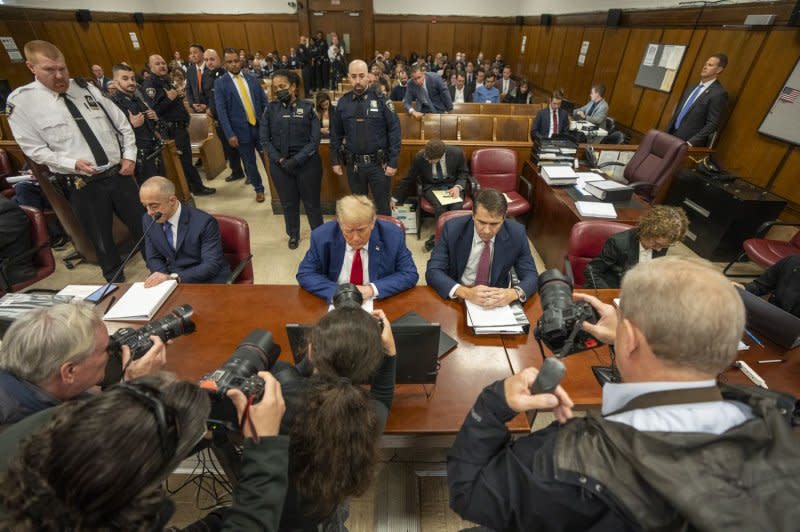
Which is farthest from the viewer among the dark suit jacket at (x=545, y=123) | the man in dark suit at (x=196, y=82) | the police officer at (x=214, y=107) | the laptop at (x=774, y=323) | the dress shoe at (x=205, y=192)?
the man in dark suit at (x=196, y=82)

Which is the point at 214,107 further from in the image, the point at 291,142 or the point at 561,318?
the point at 561,318

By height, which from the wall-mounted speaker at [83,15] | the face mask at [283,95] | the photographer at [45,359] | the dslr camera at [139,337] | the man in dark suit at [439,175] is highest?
the wall-mounted speaker at [83,15]

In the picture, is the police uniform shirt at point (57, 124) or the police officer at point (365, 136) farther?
the police officer at point (365, 136)

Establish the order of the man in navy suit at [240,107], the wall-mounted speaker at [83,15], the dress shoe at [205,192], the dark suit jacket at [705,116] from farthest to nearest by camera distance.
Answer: the wall-mounted speaker at [83,15]
the dress shoe at [205,192]
the man in navy suit at [240,107]
the dark suit jacket at [705,116]

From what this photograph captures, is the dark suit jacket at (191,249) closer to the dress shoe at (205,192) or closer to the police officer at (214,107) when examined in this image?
the dress shoe at (205,192)

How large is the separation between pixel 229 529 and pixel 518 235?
1.95 metres

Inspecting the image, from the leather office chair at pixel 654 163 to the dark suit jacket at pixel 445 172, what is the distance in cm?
172

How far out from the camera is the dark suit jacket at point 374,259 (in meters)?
2.12

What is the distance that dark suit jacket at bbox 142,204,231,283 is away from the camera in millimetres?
2322

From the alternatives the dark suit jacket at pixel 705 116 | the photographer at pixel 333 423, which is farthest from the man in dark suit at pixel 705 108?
the photographer at pixel 333 423

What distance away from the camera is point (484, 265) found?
2.34 meters

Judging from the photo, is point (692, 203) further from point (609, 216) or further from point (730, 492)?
point (730, 492)

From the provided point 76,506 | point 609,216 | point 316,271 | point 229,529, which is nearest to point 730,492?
point 229,529

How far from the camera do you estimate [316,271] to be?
7.27 feet
